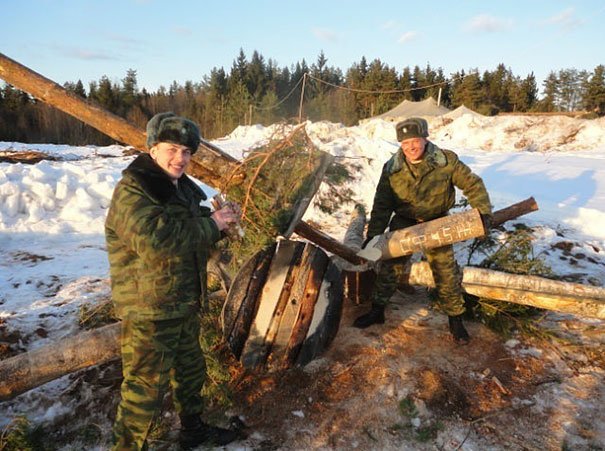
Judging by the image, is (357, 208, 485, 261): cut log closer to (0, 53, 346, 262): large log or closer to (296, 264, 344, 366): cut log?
(296, 264, 344, 366): cut log

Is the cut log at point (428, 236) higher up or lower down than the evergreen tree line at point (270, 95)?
lower down

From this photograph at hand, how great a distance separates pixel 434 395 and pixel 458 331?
3.21 feet

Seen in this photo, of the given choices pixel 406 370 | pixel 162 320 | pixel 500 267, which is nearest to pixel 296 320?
pixel 406 370

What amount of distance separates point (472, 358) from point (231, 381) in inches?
88.4

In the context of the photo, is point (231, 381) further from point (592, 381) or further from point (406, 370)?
point (592, 381)

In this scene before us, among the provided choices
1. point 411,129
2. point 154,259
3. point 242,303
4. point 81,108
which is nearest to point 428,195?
point 411,129

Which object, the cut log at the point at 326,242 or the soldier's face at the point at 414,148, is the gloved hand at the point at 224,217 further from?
the soldier's face at the point at 414,148

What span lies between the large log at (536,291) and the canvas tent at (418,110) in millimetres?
38081

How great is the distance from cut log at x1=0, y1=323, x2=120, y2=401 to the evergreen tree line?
81.6ft

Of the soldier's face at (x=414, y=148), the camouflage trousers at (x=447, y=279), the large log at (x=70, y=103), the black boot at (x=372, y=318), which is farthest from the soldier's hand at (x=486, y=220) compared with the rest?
the large log at (x=70, y=103)

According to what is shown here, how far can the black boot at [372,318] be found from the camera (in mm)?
4352

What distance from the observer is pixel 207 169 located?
3.36 meters

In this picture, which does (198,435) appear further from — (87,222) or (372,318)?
(87,222)

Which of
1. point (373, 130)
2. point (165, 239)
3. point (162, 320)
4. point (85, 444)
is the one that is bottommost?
point (85, 444)
